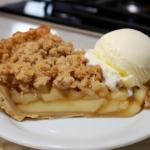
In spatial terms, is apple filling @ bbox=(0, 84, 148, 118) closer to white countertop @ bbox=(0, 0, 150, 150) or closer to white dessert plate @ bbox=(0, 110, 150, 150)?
white dessert plate @ bbox=(0, 110, 150, 150)

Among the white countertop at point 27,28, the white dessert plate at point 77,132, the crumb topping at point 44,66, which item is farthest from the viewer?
the white countertop at point 27,28

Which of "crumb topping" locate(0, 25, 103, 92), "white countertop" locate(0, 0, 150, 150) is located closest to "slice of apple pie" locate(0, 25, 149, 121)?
"crumb topping" locate(0, 25, 103, 92)

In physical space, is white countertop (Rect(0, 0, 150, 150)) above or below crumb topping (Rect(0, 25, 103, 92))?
below

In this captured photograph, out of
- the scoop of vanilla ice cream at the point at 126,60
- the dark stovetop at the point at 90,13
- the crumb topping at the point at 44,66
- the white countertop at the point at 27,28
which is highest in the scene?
the scoop of vanilla ice cream at the point at 126,60

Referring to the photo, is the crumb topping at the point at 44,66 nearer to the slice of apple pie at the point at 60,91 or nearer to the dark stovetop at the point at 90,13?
the slice of apple pie at the point at 60,91

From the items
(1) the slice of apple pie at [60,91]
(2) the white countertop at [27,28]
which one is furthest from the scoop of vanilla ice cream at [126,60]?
(2) the white countertop at [27,28]

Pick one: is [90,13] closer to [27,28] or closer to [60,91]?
[27,28]

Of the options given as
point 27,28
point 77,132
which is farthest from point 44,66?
point 27,28

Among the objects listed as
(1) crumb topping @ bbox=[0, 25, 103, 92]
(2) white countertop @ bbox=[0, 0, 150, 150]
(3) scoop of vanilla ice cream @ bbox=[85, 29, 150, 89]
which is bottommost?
(2) white countertop @ bbox=[0, 0, 150, 150]
